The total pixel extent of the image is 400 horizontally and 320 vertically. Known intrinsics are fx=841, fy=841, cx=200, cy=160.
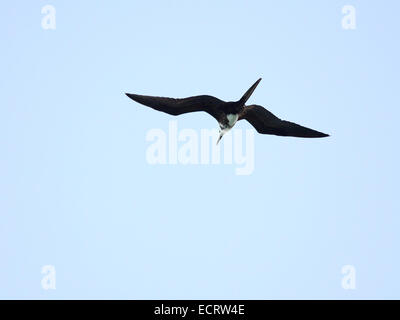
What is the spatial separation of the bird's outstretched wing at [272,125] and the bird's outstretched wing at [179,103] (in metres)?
0.69

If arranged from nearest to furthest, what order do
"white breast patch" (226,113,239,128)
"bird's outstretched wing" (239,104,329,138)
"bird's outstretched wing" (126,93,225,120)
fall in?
"bird's outstretched wing" (126,93,225,120) → "white breast patch" (226,113,239,128) → "bird's outstretched wing" (239,104,329,138)

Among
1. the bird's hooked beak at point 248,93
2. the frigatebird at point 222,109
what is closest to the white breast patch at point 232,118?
the frigatebird at point 222,109

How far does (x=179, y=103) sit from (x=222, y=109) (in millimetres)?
805

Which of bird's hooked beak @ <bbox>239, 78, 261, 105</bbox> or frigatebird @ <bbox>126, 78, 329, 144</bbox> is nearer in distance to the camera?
bird's hooked beak @ <bbox>239, 78, 261, 105</bbox>

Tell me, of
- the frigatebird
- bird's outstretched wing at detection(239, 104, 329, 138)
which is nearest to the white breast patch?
the frigatebird

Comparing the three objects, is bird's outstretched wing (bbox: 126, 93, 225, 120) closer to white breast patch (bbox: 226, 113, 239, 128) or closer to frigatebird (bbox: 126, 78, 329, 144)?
frigatebird (bbox: 126, 78, 329, 144)

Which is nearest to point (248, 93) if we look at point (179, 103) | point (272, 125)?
point (179, 103)

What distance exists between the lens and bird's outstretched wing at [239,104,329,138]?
1591cm

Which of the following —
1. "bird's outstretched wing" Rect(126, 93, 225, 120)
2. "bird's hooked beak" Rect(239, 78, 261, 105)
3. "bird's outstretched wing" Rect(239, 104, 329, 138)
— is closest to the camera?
"bird's hooked beak" Rect(239, 78, 261, 105)

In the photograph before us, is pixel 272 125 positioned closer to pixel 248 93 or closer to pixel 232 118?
pixel 232 118

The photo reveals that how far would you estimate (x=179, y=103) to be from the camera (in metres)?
15.4
